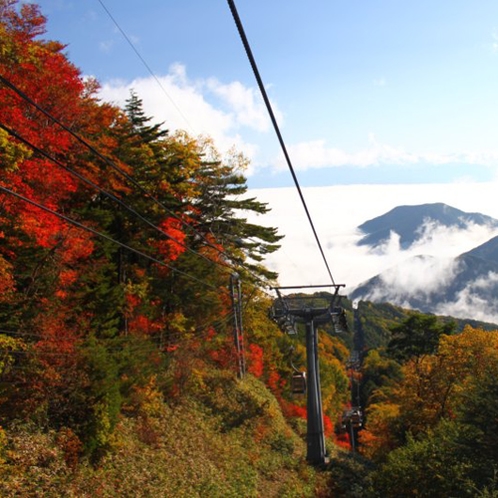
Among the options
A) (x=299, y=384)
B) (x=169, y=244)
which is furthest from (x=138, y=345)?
(x=299, y=384)

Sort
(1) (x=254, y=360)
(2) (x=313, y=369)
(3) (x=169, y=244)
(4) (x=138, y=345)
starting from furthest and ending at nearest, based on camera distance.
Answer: (1) (x=254, y=360) < (2) (x=313, y=369) < (3) (x=169, y=244) < (4) (x=138, y=345)

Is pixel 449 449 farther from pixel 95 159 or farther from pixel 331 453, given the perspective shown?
pixel 95 159

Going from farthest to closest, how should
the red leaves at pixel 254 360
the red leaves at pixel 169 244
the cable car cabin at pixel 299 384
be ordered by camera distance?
the red leaves at pixel 254 360 → the cable car cabin at pixel 299 384 → the red leaves at pixel 169 244

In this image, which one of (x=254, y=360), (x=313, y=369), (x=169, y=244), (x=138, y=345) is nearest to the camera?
(x=138, y=345)

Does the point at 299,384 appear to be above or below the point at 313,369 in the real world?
below

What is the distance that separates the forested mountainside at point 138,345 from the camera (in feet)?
55.3

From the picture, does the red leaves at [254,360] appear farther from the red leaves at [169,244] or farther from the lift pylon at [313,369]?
the red leaves at [169,244]

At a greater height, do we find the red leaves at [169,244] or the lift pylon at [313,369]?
the red leaves at [169,244]

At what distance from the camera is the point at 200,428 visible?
26656mm

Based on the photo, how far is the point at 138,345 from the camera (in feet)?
78.2

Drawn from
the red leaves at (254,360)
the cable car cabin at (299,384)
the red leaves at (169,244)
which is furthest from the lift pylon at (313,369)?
the red leaves at (254,360)

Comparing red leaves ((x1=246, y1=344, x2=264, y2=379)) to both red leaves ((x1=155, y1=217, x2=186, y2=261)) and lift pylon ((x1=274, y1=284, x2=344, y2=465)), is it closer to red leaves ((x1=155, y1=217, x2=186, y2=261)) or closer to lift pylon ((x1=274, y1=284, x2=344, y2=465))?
lift pylon ((x1=274, y1=284, x2=344, y2=465))

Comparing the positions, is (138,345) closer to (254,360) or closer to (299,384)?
(299,384)

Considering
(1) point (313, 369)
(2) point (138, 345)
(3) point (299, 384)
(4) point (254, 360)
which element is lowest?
(4) point (254, 360)
